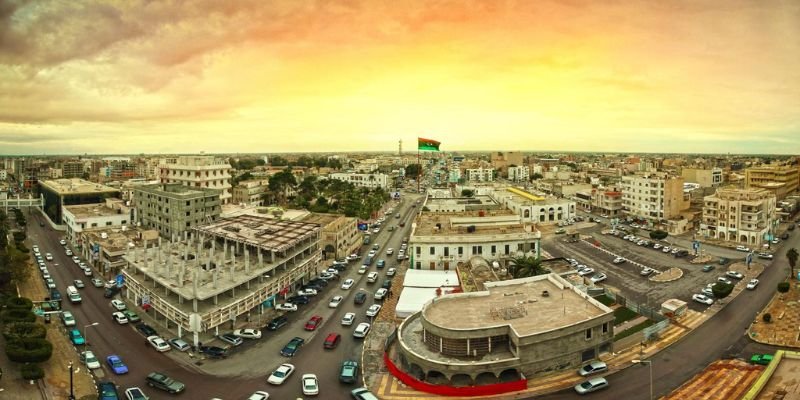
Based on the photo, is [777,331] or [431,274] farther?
[431,274]

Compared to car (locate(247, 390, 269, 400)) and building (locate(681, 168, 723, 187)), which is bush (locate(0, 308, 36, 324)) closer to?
car (locate(247, 390, 269, 400))

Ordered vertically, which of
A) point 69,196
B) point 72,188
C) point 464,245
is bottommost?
point 464,245

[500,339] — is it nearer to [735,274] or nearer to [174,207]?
[735,274]

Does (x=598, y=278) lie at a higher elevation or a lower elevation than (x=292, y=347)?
higher

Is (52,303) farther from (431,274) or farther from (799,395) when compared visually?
(799,395)

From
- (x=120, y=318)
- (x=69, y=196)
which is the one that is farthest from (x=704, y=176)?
(x=69, y=196)

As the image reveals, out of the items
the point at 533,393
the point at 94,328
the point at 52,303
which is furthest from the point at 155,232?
the point at 533,393

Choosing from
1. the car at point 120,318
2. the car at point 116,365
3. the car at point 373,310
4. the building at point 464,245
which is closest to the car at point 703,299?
the building at point 464,245

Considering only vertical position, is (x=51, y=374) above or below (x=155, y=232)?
below
